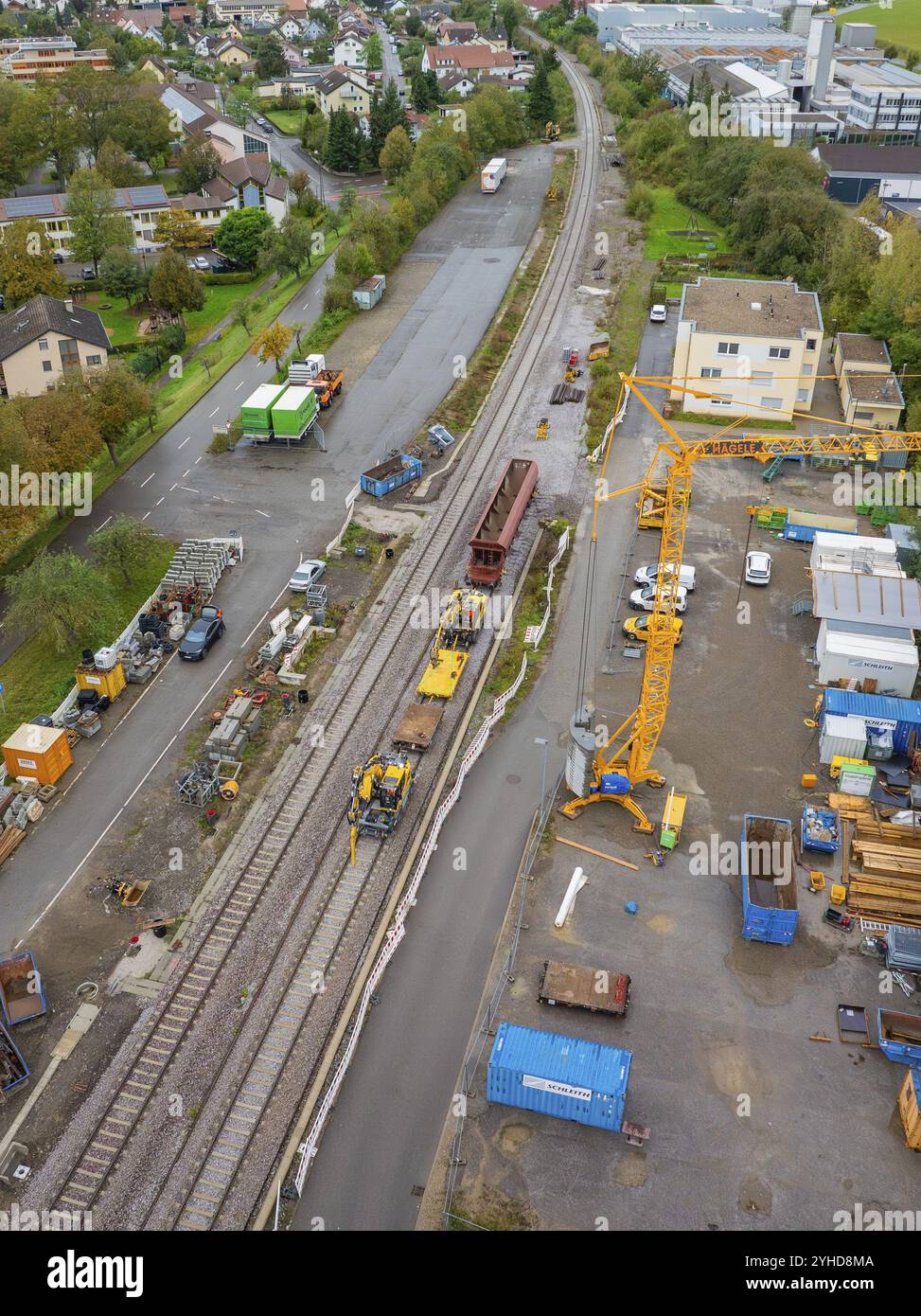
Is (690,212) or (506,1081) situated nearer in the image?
(506,1081)

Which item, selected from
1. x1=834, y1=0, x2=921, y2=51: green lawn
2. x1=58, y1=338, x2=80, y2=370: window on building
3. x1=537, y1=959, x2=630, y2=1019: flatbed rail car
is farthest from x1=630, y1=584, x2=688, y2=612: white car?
x1=834, y1=0, x2=921, y2=51: green lawn

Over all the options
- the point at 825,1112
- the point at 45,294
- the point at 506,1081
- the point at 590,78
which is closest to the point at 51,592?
the point at 506,1081

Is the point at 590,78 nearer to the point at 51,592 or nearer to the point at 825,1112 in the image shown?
the point at 51,592

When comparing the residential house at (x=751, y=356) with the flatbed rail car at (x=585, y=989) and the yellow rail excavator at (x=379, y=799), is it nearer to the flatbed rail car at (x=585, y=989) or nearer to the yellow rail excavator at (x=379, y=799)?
the yellow rail excavator at (x=379, y=799)

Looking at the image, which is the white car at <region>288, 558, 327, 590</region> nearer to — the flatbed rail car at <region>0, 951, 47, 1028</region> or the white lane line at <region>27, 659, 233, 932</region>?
the white lane line at <region>27, 659, 233, 932</region>

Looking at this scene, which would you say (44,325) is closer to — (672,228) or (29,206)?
(29,206)

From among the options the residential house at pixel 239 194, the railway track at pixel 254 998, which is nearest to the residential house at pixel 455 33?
the residential house at pixel 239 194

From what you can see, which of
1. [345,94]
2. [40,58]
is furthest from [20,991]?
[40,58]
